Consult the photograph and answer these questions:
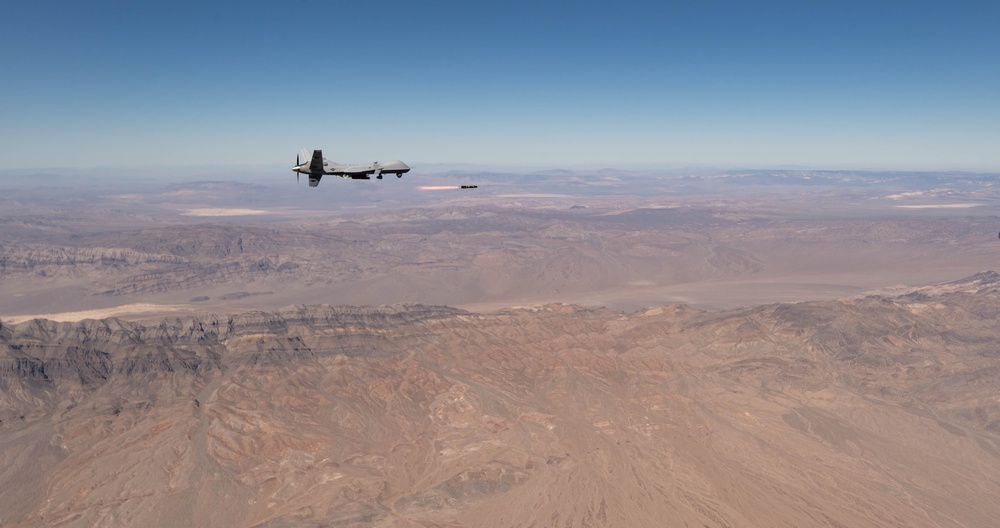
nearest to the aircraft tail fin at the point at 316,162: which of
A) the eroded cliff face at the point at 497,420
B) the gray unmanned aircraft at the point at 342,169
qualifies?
the gray unmanned aircraft at the point at 342,169

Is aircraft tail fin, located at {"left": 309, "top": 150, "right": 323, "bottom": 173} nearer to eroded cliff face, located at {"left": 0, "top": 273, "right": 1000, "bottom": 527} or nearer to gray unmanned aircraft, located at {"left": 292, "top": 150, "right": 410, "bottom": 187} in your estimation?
gray unmanned aircraft, located at {"left": 292, "top": 150, "right": 410, "bottom": 187}

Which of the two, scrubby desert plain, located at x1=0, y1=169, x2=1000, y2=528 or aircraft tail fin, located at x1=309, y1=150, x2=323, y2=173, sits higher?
aircraft tail fin, located at x1=309, y1=150, x2=323, y2=173

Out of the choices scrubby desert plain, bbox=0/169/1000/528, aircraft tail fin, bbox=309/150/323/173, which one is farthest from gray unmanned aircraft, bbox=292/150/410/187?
scrubby desert plain, bbox=0/169/1000/528

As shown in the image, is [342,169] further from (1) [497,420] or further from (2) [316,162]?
(1) [497,420]

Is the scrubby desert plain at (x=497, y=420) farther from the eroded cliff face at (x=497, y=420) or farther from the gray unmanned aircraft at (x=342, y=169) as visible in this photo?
the gray unmanned aircraft at (x=342, y=169)

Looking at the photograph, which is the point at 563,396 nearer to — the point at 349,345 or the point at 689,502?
the point at 689,502

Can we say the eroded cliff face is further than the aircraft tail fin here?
Yes

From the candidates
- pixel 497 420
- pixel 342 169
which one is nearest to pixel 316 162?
pixel 342 169

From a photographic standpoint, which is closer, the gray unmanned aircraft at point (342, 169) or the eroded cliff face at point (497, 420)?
the gray unmanned aircraft at point (342, 169)

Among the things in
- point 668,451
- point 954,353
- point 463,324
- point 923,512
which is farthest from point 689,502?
point 954,353
